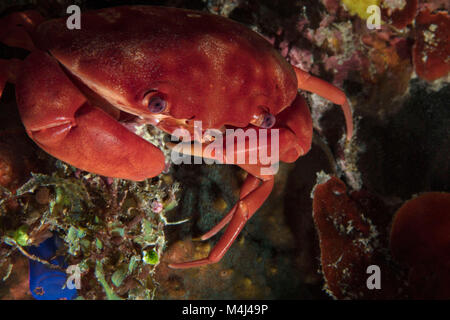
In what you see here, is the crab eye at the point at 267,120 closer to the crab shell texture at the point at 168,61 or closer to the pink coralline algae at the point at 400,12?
the crab shell texture at the point at 168,61

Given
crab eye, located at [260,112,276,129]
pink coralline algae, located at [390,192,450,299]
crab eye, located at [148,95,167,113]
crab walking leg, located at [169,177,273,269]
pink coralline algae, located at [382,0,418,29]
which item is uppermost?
pink coralline algae, located at [382,0,418,29]

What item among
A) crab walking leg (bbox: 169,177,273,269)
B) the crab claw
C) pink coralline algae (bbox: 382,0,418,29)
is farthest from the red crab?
pink coralline algae (bbox: 382,0,418,29)

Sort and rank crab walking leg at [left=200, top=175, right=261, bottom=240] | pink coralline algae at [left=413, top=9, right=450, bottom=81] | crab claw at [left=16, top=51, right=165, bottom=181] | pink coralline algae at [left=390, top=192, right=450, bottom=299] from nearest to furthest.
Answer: crab claw at [left=16, top=51, right=165, bottom=181] → crab walking leg at [left=200, top=175, right=261, bottom=240] → pink coralline algae at [left=390, top=192, right=450, bottom=299] → pink coralline algae at [left=413, top=9, right=450, bottom=81]

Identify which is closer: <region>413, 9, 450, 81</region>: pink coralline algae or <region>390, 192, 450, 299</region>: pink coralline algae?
<region>390, 192, 450, 299</region>: pink coralline algae

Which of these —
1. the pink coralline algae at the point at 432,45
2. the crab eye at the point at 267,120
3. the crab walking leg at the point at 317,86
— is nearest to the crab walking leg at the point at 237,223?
the crab eye at the point at 267,120

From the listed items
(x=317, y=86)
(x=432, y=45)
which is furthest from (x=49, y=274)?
A: (x=432, y=45)

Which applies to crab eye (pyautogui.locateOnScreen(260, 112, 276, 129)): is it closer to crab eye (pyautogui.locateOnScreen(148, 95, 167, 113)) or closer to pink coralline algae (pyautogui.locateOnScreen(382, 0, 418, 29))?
crab eye (pyautogui.locateOnScreen(148, 95, 167, 113))

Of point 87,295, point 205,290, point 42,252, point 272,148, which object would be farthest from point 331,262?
point 42,252

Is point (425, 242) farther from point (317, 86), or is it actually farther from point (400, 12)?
point (400, 12)
